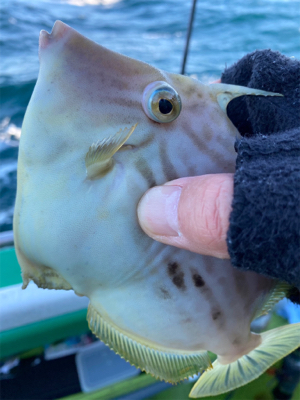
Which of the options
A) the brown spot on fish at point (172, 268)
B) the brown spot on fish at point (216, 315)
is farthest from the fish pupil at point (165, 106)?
the brown spot on fish at point (216, 315)

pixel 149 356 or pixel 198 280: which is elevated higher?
pixel 198 280

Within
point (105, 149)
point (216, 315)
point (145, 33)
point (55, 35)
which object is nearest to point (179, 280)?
point (216, 315)

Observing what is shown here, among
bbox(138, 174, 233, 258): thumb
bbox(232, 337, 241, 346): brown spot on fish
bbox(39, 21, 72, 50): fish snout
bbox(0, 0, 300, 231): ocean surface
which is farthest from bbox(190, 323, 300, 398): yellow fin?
bbox(0, 0, 300, 231): ocean surface

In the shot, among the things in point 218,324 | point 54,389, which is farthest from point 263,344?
point 54,389

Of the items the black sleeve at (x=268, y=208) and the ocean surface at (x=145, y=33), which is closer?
the black sleeve at (x=268, y=208)

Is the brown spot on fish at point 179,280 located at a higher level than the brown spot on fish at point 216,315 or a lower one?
higher

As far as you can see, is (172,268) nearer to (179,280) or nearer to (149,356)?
(179,280)

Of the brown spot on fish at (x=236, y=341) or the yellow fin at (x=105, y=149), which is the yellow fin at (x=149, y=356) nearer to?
the brown spot on fish at (x=236, y=341)

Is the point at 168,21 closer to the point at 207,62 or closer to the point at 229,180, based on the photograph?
the point at 207,62
